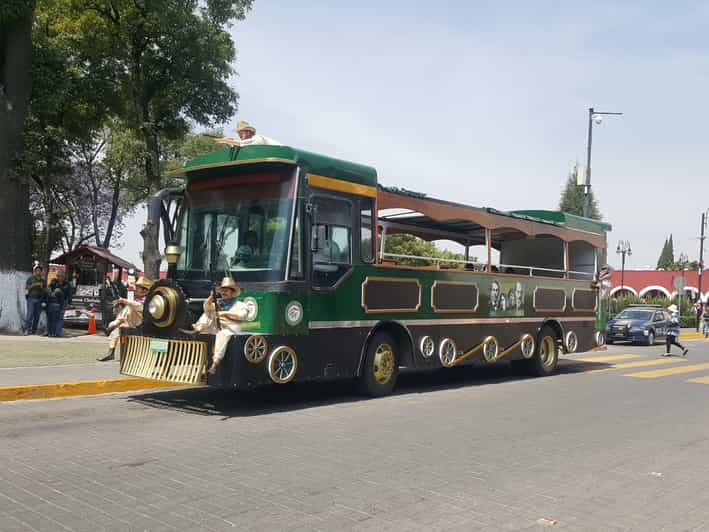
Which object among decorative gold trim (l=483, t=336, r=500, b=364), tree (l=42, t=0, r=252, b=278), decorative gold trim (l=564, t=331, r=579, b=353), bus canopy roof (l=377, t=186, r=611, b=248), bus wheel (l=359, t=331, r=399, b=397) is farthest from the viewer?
tree (l=42, t=0, r=252, b=278)

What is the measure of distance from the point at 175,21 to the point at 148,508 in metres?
20.5

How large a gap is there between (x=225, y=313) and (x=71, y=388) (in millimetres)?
2772

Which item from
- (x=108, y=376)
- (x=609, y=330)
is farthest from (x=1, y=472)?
(x=609, y=330)

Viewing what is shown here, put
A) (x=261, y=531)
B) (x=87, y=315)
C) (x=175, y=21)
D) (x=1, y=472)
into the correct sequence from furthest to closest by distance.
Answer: (x=87, y=315), (x=175, y=21), (x=1, y=472), (x=261, y=531)

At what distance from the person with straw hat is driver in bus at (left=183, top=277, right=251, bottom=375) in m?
1.91

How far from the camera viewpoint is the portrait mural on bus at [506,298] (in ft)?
43.6

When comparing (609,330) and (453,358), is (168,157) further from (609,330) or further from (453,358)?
(453,358)

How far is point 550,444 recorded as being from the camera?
777 centimetres

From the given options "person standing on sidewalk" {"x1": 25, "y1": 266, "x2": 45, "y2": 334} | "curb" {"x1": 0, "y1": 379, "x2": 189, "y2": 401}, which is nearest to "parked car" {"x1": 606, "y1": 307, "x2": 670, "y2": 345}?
"person standing on sidewalk" {"x1": 25, "y1": 266, "x2": 45, "y2": 334}

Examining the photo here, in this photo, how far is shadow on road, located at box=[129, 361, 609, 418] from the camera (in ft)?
31.0

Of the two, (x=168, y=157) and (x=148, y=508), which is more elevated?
(x=168, y=157)

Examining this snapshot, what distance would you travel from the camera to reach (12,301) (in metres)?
18.4

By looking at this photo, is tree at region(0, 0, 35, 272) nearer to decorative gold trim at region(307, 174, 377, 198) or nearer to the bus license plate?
the bus license plate

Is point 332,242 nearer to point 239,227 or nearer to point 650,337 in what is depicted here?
point 239,227
